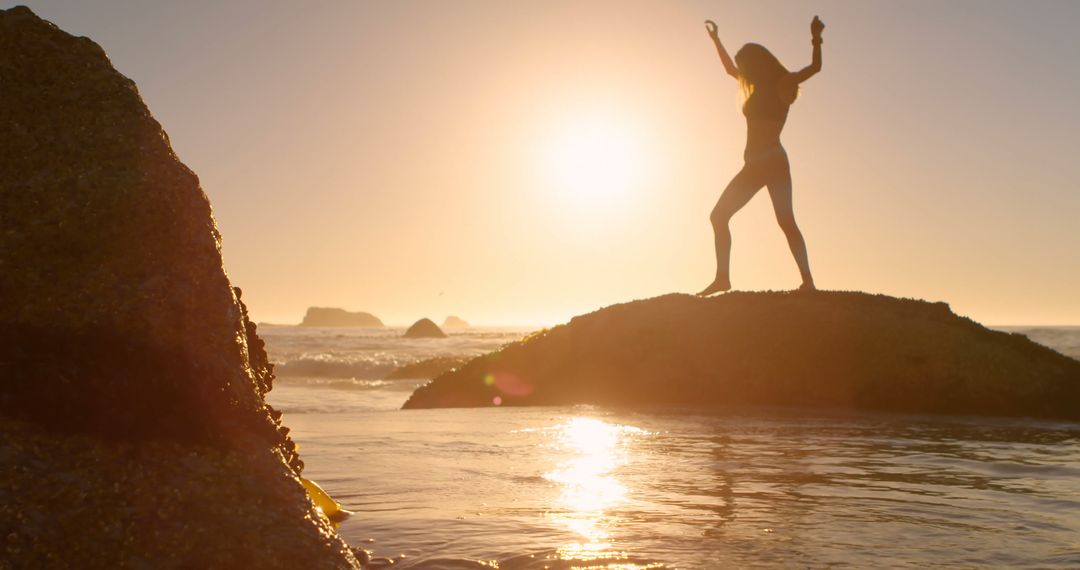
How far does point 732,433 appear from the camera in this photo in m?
6.14

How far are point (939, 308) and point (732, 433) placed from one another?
419 centimetres

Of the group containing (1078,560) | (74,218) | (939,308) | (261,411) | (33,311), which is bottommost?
(1078,560)

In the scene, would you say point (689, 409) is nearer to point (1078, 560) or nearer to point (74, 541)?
point (1078, 560)

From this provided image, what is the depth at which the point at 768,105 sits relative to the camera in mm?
9828

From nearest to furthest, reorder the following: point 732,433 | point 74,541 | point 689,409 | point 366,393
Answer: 1. point 74,541
2. point 732,433
3. point 689,409
4. point 366,393

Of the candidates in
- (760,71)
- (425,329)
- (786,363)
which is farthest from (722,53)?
(425,329)

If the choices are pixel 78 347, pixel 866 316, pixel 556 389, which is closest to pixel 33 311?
pixel 78 347

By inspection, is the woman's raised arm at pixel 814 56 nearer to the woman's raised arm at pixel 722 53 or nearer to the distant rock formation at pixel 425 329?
the woman's raised arm at pixel 722 53

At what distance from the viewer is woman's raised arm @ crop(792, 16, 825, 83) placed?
9078 millimetres

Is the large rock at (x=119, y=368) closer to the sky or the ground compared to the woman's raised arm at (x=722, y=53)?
closer to the ground

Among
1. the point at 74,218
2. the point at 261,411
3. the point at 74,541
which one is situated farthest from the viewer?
the point at 261,411

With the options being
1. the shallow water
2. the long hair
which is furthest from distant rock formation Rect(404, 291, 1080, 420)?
the long hair

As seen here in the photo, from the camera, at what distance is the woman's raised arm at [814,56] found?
908 centimetres

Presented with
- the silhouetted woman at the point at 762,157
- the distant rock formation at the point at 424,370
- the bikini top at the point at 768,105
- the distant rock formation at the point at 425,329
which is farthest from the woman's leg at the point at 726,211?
the distant rock formation at the point at 425,329
